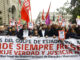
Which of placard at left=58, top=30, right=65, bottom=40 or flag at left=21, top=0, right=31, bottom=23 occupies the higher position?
flag at left=21, top=0, right=31, bottom=23

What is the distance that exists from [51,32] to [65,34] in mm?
640

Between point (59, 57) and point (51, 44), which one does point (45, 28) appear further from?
point (59, 57)

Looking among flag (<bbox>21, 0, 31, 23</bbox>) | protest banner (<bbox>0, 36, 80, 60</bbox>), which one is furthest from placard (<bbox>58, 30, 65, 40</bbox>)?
flag (<bbox>21, 0, 31, 23</bbox>)

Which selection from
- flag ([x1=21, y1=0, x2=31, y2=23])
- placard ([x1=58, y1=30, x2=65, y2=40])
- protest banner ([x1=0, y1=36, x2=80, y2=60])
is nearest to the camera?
placard ([x1=58, y1=30, x2=65, y2=40])

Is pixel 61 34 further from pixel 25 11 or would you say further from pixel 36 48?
pixel 25 11

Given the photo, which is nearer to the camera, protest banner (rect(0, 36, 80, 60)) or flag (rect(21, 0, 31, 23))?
protest banner (rect(0, 36, 80, 60))

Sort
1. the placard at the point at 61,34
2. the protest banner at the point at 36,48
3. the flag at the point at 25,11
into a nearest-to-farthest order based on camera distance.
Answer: the placard at the point at 61,34
the protest banner at the point at 36,48
the flag at the point at 25,11

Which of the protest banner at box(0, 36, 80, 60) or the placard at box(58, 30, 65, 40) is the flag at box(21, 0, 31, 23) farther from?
the placard at box(58, 30, 65, 40)

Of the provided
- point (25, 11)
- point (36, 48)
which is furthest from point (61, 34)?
point (25, 11)

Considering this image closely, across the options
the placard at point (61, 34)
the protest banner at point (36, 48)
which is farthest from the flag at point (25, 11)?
the placard at point (61, 34)

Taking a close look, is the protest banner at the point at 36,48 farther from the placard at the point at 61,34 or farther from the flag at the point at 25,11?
the flag at the point at 25,11

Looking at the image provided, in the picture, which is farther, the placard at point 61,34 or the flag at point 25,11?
the flag at point 25,11

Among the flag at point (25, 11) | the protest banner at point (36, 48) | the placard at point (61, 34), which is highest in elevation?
the flag at point (25, 11)

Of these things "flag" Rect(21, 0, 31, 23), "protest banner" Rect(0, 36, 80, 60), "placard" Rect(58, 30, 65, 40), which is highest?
"flag" Rect(21, 0, 31, 23)
